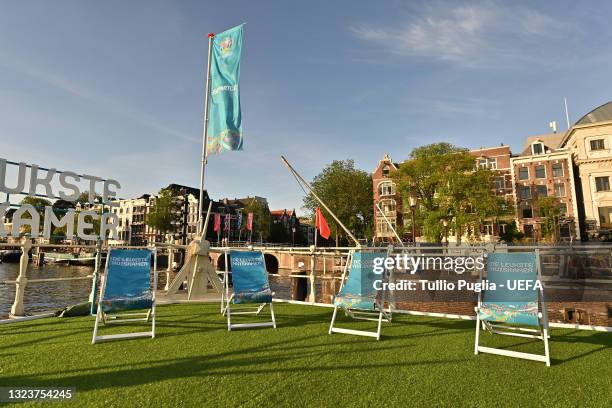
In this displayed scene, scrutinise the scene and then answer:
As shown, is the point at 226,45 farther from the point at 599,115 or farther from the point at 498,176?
the point at 599,115

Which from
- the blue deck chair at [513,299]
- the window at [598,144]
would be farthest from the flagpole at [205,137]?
the window at [598,144]

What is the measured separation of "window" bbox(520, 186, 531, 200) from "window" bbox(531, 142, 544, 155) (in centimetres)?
421

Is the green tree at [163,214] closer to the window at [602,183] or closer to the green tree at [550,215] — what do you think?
the green tree at [550,215]

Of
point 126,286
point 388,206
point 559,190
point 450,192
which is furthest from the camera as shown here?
point 388,206

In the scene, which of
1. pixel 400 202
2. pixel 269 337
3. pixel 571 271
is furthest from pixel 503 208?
pixel 269 337

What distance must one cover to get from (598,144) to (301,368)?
4125cm

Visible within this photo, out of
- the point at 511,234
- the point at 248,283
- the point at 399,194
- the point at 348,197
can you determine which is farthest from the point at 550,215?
the point at 248,283

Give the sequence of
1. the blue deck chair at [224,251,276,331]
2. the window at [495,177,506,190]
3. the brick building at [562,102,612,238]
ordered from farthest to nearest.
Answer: the window at [495,177,506,190], the brick building at [562,102,612,238], the blue deck chair at [224,251,276,331]

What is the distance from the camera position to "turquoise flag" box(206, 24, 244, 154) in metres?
9.24

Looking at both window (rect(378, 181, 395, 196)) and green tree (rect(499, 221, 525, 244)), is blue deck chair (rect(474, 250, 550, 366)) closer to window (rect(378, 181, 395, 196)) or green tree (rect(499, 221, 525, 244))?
green tree (rect(499, 221, 525, 244))

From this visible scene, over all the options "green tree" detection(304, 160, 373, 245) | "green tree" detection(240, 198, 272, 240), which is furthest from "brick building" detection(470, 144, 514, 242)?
"green tree" detection(240, 198, 272, 240)

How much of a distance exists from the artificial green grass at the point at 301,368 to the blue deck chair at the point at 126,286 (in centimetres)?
44

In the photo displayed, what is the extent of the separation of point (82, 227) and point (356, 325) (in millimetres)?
6514

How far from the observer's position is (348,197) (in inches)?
1923
